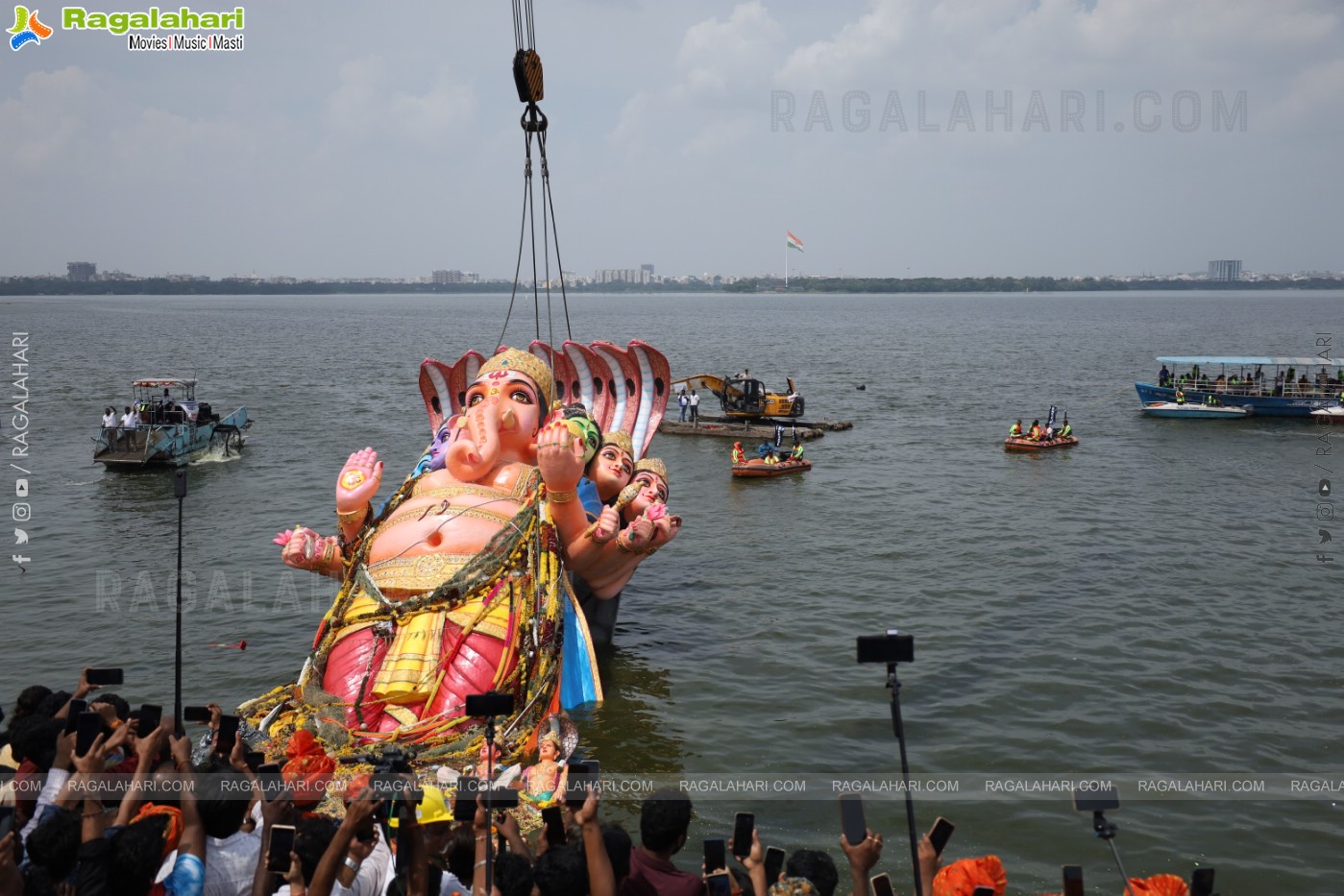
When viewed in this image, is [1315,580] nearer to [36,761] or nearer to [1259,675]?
[1259,675]

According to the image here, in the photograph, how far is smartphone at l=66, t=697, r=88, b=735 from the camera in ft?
20.4

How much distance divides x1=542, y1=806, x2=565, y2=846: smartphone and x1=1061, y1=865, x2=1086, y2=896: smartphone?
94.8 inches

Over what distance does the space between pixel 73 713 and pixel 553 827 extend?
10.6ft

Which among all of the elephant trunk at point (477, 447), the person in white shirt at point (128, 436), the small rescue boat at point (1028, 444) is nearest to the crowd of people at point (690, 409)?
the small rescue boat at point (1028, 444)

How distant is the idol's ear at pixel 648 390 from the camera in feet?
49.6

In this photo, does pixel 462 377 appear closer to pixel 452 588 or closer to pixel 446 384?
pixel 446 384

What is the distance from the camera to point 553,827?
5.34 m

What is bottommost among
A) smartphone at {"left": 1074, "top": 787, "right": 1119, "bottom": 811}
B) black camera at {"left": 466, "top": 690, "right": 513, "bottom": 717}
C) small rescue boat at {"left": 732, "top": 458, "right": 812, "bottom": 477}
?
small rescue boat at {"left": 732, "top": 458, "right": 812, "bottom": 477}

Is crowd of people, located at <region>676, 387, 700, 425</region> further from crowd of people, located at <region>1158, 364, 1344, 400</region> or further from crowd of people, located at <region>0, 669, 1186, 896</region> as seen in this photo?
crowd of people, located at <region>0, 669, 1186, 896</region>

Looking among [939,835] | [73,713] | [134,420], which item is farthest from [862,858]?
[134,420]

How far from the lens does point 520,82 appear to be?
14258mm

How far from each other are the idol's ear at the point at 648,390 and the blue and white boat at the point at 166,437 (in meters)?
17.5

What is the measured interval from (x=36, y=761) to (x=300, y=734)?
3144 millimetres

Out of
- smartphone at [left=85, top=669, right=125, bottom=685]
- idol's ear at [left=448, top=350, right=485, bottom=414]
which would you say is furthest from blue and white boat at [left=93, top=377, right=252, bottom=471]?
smartphone at [left=85, top=669, right=125, bottom=685]
